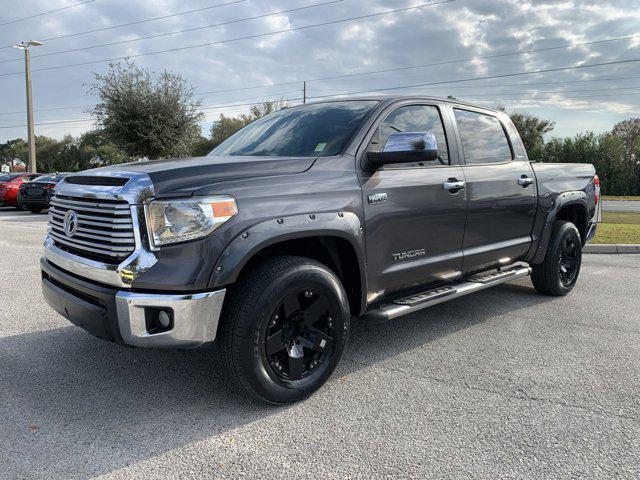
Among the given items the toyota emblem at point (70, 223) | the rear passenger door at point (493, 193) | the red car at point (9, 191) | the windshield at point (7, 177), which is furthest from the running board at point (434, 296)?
the windshield at point (7, 177)

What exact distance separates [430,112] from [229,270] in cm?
234

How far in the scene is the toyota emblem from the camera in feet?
9.81

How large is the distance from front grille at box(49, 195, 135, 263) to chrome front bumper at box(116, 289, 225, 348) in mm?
Result: 265

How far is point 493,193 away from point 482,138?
0.57m

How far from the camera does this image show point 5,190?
60.2ft

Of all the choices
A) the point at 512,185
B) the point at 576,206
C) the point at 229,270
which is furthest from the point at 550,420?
the point at 576,206

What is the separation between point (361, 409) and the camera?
9.59 ft

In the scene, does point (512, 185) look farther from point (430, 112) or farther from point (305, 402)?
point (305, 402)

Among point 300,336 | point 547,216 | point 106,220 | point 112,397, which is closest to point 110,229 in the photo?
point 106,220

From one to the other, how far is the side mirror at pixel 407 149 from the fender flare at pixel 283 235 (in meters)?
0.44

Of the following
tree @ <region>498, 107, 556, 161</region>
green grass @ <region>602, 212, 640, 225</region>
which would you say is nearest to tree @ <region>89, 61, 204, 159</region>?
green grass @ <region>602, 212, 640, 225</region>

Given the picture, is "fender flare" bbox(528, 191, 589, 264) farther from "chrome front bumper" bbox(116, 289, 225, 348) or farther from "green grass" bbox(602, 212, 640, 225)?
"green grass" bbox(602, 212, 640, 225)

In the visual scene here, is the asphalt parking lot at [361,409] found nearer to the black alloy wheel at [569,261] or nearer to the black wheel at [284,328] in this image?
the black wheel at [284,328]

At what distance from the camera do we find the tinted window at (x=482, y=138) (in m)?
4.33
